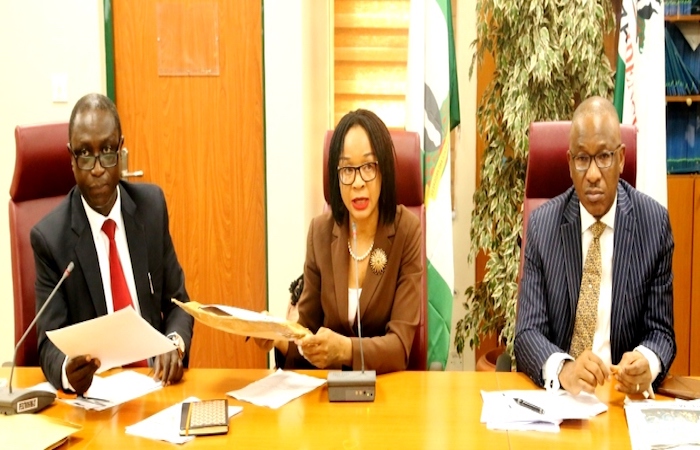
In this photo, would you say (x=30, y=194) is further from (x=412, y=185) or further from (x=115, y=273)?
(x=412, y=185)

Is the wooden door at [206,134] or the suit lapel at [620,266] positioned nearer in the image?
the suit lapel at [620,266]

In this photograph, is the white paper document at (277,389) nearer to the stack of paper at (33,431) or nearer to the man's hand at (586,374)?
the stack of paper at (33,431)

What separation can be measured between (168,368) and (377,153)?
0.80 meters

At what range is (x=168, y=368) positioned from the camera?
6.46 ft

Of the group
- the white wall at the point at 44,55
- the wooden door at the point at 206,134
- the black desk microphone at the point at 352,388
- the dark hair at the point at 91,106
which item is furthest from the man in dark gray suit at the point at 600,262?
the white wall at the point at 44,55

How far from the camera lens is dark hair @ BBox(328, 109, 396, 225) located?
7.06 ft

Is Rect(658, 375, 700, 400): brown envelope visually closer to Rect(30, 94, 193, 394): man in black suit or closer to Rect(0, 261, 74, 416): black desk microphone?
Rect(30, 94, 193, 394): man in black suit

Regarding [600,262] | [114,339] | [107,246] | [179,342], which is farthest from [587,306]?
[107,246]

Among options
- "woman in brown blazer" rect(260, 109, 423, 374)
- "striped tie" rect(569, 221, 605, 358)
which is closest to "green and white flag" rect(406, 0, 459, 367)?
"woman in brown blazer" rect(260, 109, 423, 374)

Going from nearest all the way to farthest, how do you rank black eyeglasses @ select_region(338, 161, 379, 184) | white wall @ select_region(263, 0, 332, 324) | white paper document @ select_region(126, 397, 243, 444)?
white paper document @ select_region(126, 397, 243, 444) → black eyeglasses @ select_region(338, 161, 379, 184) → white wall @ select_region(263, 0, 332, 324)

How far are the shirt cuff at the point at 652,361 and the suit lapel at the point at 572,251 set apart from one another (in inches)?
9.4

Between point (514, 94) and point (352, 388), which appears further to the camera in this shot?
point (514, 94)

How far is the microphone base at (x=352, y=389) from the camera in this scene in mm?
1825

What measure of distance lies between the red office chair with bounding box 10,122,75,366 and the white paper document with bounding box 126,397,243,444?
70cm
